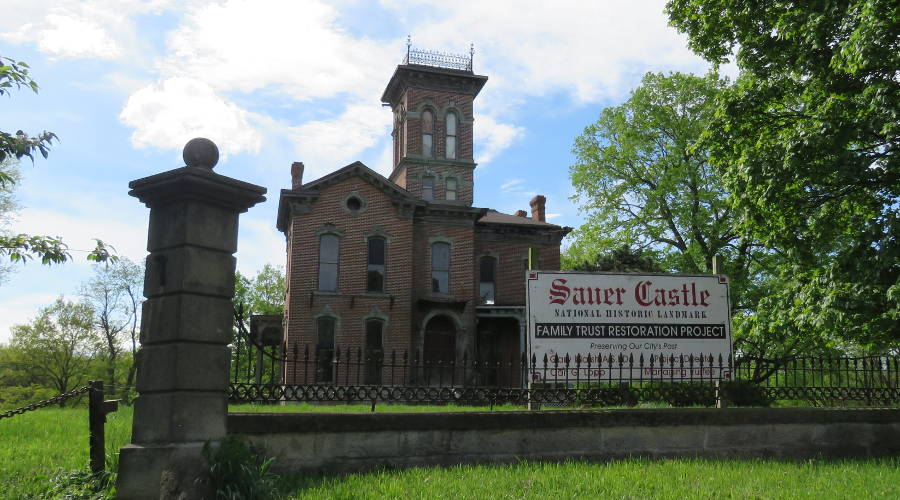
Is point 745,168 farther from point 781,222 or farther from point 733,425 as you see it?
point 733,425

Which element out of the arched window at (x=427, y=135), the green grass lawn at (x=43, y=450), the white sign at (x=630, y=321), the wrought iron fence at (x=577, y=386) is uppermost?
the arched window at (x=427, y=135)

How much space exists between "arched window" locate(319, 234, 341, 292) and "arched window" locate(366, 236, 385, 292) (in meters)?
1.43

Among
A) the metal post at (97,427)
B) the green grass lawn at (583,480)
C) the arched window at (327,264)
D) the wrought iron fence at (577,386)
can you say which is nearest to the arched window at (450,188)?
the arched window at (327,264)

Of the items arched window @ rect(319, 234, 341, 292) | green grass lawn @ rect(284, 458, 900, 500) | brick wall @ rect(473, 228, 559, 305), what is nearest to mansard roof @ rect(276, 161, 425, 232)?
arched window @ rect(319, 234, 341, 292)

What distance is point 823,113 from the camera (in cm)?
1130

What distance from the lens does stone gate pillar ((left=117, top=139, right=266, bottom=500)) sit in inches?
243

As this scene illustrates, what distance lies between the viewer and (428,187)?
113 ft

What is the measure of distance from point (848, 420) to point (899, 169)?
4.44 metres

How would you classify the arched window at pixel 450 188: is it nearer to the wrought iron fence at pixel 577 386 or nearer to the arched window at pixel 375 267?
the arched window at pixel 375 267

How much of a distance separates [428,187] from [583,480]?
92.3ft

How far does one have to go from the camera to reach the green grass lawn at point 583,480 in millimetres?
6461

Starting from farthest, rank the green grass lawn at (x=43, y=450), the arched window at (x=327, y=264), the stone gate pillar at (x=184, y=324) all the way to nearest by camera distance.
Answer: the arched window at (x=327, y=264)
the green grass lawn at (x=43, y=450)
the stone gate pillar at (x=184, y=324)

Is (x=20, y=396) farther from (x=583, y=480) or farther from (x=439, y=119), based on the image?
(x=583, y=480)

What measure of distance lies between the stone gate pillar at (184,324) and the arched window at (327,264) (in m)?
22.0
